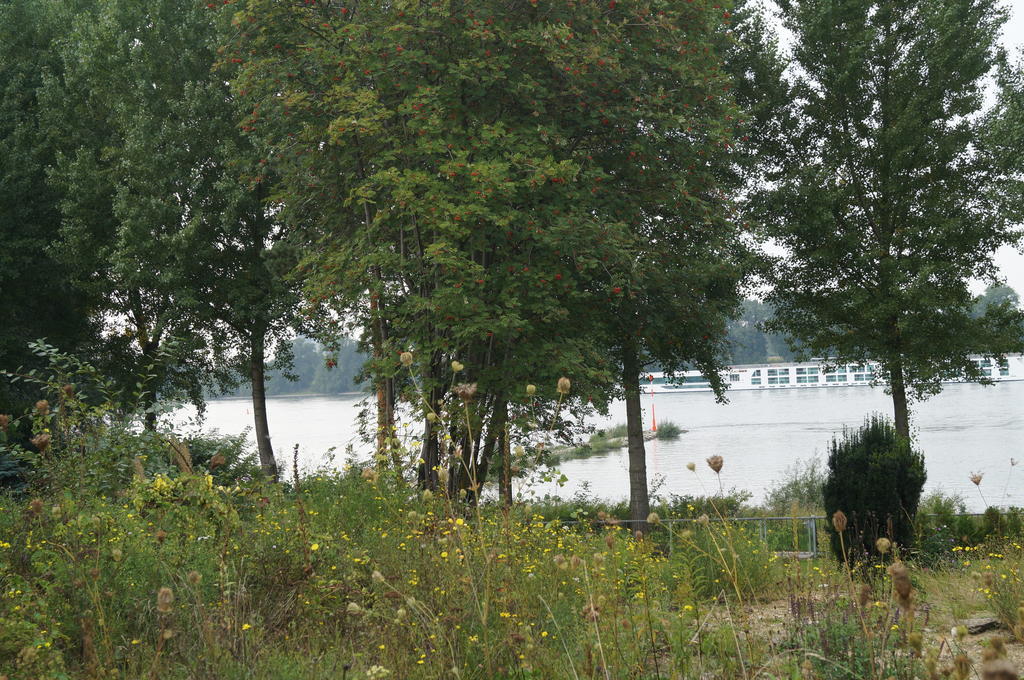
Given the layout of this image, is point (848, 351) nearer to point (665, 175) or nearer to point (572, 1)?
point (665, 175)

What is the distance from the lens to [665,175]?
12.0 meters

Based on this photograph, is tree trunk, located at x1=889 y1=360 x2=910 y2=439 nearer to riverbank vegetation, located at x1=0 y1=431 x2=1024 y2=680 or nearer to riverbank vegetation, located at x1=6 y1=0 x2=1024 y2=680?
riverbank vegetation, located at x1=6 y1=0 x2=1024 y2=680

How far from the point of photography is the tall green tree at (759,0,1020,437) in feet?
52.1

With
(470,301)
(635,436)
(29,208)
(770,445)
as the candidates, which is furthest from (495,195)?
(770,445)

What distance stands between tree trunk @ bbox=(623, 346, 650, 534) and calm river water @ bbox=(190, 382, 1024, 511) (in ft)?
4.87

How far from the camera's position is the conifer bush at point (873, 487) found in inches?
352

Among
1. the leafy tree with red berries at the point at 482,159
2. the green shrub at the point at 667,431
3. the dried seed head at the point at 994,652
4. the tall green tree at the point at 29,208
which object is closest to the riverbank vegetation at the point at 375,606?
the dried seed head at the point at 994,652

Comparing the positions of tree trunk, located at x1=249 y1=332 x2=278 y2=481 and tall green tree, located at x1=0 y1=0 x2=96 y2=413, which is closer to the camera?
tall green tree, located at x1=0 y1=0 x2=96 y2=413

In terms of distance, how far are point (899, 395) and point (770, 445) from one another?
2572cm

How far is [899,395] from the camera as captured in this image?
55.4 feet

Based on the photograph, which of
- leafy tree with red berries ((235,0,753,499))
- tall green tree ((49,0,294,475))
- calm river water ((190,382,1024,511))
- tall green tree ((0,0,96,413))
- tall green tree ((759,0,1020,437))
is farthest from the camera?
calm river water ((190,382,1024,511))

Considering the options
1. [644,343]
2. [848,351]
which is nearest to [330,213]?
[644,343]

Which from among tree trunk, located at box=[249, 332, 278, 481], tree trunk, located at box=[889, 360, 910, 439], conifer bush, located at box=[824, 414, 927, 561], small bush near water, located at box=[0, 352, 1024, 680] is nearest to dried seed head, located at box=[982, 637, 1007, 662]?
small bush near water, located at box=[0, 352, 1024, 680]

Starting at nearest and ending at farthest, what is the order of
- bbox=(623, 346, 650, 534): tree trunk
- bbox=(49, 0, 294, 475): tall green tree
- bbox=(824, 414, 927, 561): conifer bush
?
bbox=(824, 414, 927, 561): conifer bush → bbox=(623, 346, 650, 534): tree trunk → bbox=(49, 0, 294, 475): tall green tree
